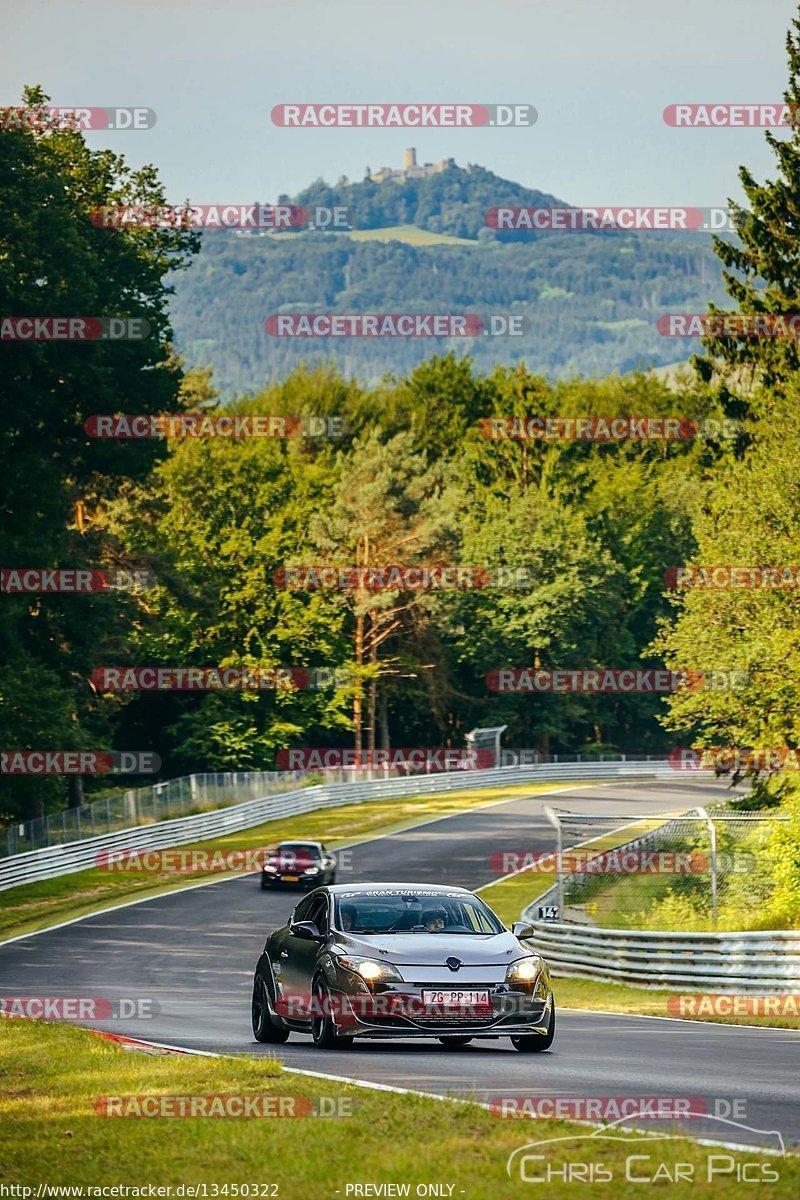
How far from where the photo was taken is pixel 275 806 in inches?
2452

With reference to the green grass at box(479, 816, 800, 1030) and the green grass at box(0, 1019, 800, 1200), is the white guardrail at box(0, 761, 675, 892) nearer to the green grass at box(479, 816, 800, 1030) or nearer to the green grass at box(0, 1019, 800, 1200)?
the green grass at box(479, 816, 800, 1030)

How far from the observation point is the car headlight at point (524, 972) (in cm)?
1420

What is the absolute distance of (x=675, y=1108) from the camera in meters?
10.8

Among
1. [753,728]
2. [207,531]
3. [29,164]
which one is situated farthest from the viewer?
[207,531]

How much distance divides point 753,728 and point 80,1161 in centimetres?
3301

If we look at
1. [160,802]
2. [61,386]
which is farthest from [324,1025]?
[160,802]

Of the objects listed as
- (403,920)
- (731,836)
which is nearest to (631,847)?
A: (731,836)

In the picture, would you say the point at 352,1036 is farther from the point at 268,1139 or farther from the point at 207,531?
the point at 207,531

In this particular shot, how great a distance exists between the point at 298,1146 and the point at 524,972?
503 centimetres

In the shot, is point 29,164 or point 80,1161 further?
point 29,164

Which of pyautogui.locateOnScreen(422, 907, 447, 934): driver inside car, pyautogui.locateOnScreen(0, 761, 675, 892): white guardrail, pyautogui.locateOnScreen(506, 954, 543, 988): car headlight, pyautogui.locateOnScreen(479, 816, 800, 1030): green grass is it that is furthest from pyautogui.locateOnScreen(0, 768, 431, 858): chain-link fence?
pyautogui.locateOnScreen(506, 954, 543, 988): car headlight

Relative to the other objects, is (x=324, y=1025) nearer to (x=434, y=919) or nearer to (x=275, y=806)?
(x=434, y=919)

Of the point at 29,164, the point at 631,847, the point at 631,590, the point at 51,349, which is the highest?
the point at 29,164

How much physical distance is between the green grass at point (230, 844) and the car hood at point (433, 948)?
24022mm
